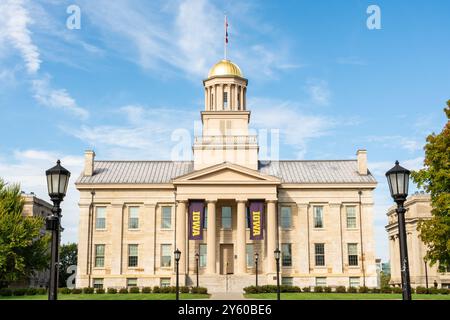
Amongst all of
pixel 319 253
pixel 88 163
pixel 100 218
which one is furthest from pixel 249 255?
pixel 88 163

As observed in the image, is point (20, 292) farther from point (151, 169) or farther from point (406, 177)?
point (406, 177)

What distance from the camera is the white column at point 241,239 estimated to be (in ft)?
190

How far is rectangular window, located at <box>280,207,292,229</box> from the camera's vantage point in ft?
203

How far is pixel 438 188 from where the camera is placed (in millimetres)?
34938

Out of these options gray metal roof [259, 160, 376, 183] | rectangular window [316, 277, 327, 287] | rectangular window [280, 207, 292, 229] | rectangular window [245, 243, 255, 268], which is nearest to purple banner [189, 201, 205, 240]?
rectangular window [245, 243, 255, 268]

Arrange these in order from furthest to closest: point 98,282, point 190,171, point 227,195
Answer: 1. point 190,171
2. point 98,282
3. point 227,195

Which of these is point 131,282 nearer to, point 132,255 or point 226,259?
point 132,255

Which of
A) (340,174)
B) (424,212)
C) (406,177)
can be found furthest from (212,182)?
(406,177)

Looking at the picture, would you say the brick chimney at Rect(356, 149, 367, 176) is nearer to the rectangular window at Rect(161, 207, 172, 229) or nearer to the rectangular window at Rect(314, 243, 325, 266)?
the rectangular window at Rect(314, 243, 325, 266)

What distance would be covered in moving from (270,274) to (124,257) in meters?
16.5

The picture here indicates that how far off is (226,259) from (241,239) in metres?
4.29

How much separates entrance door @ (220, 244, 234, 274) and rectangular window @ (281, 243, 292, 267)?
5665mm

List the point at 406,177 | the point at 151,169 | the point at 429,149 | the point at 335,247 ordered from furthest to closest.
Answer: the point at 151,169 < the point at 335,247 < the point at 429,149 < the point at 406,177

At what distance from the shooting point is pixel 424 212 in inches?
3292
